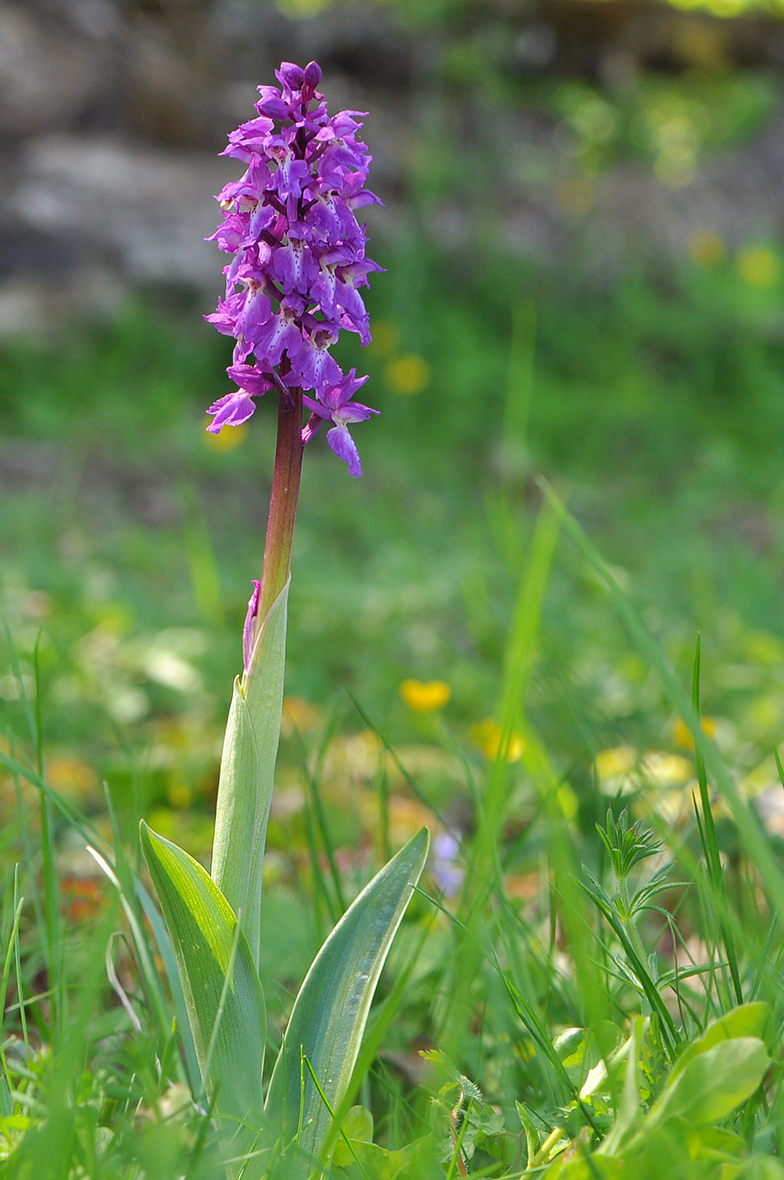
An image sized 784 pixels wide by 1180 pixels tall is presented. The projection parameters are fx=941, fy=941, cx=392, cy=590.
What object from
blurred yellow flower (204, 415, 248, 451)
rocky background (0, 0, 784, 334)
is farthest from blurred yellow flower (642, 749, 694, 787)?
rocky background (0, 0, 784, 334)

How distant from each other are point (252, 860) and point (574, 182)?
783 centimetres

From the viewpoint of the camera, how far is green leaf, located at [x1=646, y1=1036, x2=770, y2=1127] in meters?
0.67

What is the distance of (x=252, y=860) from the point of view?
3.03 feet

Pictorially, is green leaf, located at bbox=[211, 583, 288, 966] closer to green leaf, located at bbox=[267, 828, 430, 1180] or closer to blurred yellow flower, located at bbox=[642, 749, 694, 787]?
green leaf, located at bbox=[267, 828, 430, 1180]

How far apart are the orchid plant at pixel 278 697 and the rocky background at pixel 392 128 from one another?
5059mm

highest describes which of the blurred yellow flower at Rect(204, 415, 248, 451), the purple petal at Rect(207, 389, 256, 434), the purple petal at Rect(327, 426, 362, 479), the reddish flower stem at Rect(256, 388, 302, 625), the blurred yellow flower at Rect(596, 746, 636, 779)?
the blurred yellow flower at Rect(204, 415, 248, 451)

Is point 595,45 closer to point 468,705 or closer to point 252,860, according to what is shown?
point 468,705

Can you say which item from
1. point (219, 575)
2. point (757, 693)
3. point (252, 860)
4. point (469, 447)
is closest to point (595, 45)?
point (469, 447)

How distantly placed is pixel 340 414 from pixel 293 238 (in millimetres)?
182

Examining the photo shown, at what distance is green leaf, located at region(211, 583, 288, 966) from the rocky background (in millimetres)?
5165

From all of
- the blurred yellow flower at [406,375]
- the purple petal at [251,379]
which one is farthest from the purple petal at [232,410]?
the blurred yellow flower at [406,375]

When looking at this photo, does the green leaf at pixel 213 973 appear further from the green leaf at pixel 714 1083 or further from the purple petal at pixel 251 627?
the green leaf at pixel 714 1083

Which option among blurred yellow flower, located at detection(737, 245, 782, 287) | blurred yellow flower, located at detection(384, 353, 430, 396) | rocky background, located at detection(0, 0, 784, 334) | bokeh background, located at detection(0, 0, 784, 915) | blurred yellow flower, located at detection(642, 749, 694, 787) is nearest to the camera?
blurred yellow flower, located at detection(642, 749, 694, 787)

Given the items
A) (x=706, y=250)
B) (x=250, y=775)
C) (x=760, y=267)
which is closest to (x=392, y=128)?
(x=706, y=250)
